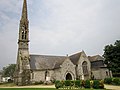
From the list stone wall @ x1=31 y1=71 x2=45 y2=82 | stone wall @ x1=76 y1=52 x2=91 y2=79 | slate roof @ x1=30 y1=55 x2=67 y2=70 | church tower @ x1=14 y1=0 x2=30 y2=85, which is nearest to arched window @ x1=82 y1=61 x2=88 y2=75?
stone wall @ x1=76 y1=52 x2=91 y2=79

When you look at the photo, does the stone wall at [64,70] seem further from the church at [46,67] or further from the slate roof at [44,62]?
the slate roof at [44,62]

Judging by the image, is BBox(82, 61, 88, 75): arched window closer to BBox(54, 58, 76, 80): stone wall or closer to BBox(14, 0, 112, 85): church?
BBox(14, 0, 112, 85): church

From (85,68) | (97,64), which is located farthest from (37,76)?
(97,64)

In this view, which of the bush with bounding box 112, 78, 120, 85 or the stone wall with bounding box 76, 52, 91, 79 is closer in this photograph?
the bush with bounding box 112, 78, 120, 85

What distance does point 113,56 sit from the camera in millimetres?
42438

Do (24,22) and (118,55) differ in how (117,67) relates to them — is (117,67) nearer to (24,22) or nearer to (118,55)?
(118,55)

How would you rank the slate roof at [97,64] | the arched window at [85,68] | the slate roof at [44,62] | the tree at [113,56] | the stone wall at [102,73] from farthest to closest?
1. the arched window at [85,68]
2. the slate roof at [97,64]
3. the stone wall at [102,73]
4. the slate roof at [44,62]
5. the tree at [113,56]

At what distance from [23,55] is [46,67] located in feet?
26.4

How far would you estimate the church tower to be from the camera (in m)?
41.9

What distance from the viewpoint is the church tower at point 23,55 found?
138 feet

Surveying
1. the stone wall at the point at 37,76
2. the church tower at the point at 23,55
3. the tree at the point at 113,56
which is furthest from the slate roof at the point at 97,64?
the church tower at the point at 23,55

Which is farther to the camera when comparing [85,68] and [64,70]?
[85,68]

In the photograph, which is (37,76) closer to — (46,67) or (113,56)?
(46,67)

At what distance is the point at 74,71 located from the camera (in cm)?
4650
